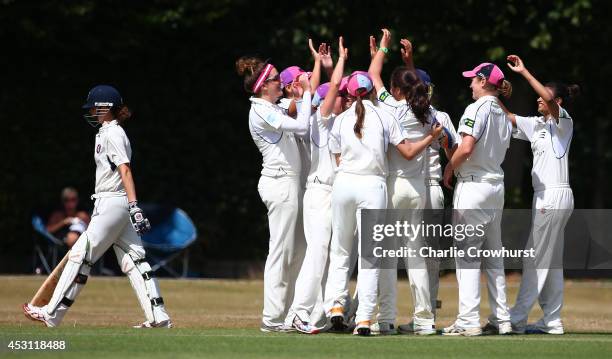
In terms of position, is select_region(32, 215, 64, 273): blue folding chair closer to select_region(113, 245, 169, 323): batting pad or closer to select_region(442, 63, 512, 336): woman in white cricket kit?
select_region(113, 245, 169, 323): batting pad

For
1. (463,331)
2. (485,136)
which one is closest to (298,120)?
(485,136)

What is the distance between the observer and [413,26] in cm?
2088

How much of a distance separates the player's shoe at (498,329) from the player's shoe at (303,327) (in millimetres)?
1532

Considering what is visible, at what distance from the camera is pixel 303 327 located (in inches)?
460

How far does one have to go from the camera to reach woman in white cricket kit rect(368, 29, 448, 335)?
11.5 meters

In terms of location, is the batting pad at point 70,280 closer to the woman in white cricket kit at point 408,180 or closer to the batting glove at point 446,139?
the woman in white cricket kit at point 408,180

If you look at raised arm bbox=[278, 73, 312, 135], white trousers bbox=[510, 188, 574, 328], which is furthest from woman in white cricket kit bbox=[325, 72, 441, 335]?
white trousers bbox=[510, 188, 574, 328]

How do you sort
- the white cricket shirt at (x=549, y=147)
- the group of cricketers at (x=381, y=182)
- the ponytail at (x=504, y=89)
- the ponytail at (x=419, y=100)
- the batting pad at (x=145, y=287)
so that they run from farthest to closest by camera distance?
1. the white cricket shirt at (x=549, y=147)
2. the batting pad at (x=145, y=287)
3. the ponytail at (x=504, y=89)
4. the ponytail at (x=419, y=100)
5. the group of cricketers at (x=381, y=182)

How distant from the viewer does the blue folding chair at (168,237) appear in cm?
2061

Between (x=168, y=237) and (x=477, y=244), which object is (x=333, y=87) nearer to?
(x=477, y=244)

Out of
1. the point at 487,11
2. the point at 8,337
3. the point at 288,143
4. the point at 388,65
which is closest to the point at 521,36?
the point at 487,11

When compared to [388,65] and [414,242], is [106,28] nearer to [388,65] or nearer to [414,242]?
[388,65]

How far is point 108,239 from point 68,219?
25.1 feet

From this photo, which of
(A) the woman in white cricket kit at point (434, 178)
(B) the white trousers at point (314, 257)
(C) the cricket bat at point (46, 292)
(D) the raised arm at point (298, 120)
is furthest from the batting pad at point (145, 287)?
(A) the woman in white cricket kit at point (434, 178)
